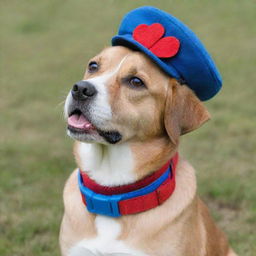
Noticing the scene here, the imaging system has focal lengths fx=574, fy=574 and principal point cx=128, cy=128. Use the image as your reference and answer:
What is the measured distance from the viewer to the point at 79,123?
11.7 feet

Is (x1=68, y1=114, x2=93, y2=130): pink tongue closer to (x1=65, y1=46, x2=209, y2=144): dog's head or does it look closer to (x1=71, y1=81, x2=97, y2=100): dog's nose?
(x1=65, y1=46, x2=209, y2=144): dog's head

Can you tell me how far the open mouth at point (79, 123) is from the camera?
3.51 meters

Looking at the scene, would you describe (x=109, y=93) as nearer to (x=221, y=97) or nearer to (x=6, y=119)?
(x=6, y=119)

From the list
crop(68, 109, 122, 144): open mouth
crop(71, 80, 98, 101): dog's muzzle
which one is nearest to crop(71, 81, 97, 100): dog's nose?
crop(71, 80, 98, 101): dog's muzzle

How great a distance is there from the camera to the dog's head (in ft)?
11.4

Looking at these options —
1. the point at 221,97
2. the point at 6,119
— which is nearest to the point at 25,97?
the point at 6,119

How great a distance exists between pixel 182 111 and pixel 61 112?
4.75m

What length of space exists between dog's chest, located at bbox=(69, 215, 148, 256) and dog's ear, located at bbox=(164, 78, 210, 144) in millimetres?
681

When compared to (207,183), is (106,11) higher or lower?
lower

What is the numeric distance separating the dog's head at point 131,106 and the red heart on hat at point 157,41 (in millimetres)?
107

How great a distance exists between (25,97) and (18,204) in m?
3.60

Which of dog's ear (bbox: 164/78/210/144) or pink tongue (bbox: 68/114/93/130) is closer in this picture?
pink tongue (bbox: 68/114/93/130)

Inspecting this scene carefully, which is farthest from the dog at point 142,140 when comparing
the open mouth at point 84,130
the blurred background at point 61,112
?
the blurred background at point 61,112

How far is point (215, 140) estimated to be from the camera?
7246 mm
